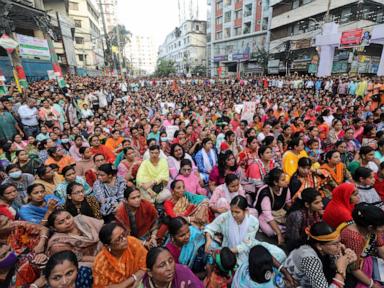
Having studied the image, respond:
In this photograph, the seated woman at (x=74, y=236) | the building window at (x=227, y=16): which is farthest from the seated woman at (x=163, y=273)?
the building window at (x=227, y=16)

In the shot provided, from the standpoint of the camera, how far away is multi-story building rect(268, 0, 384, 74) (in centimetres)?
1689

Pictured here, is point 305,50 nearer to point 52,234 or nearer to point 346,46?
point 346,46

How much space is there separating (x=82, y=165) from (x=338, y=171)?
15.2 feet

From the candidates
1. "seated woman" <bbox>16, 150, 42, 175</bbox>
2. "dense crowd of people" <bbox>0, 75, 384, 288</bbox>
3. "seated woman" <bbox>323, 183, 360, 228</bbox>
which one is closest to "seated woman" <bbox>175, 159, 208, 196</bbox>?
"dense crowd of people" <bbox>0, 75, 384, 288</bbox>

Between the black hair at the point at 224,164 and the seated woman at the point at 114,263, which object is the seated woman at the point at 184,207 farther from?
the seated woman at the point at 114,263

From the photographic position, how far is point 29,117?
6.74 m

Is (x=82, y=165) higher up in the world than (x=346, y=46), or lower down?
lower down

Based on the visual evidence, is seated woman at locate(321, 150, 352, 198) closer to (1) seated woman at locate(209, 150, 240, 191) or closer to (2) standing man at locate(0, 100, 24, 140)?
(1) seated woman at locate(209, 150, 240, 191)

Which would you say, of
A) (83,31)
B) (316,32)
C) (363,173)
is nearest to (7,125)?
(363,173)

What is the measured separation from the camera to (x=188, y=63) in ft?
185

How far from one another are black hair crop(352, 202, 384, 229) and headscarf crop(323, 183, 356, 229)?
40 centimetres

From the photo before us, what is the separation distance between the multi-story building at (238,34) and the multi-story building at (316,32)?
291 centimetres

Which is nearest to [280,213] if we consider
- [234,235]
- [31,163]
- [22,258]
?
[234,235]

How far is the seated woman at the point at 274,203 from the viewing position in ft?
9.66
